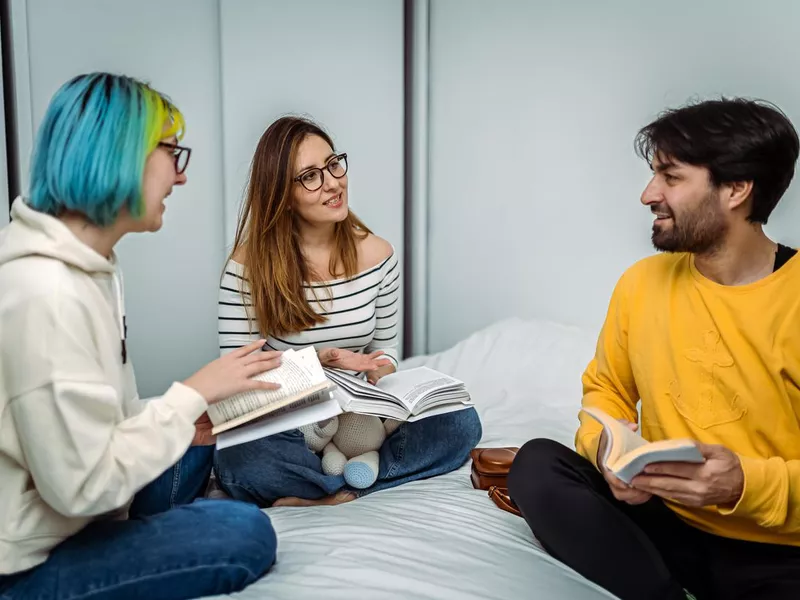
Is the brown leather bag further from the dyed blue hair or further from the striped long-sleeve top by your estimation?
the dyed blue hair

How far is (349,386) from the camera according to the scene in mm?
1597

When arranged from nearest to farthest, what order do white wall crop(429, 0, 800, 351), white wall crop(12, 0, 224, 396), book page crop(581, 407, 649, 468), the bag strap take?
book page crop(581, 407, 649, 468)
the bag strap
white wall crop(429, 0, 800, 351)
white wall crop(12, 0, 224, 396)

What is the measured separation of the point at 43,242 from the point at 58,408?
0.72ft

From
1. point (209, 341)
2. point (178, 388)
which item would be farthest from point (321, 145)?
point (209, 341)

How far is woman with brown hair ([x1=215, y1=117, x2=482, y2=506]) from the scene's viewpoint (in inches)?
69.9

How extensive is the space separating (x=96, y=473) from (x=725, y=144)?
3.51 ft

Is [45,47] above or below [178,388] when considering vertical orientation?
above

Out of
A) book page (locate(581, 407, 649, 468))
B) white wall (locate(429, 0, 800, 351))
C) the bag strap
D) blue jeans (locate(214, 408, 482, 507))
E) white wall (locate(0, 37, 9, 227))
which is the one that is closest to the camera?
book page (locate(581, 407, 649, 468))

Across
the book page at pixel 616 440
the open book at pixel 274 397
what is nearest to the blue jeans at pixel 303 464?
the open book at pixel 274 397

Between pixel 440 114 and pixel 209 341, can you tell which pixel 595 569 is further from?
pixel 440 114

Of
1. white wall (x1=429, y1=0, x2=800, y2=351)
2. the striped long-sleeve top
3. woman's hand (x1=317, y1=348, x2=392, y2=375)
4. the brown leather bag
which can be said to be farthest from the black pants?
white wall (x1=429, y1=0, x2=800, y2=351)

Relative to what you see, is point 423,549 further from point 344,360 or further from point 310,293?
point 310,293

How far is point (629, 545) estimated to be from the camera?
3.90 feet

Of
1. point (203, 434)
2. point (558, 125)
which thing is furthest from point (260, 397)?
point (558, 125)
